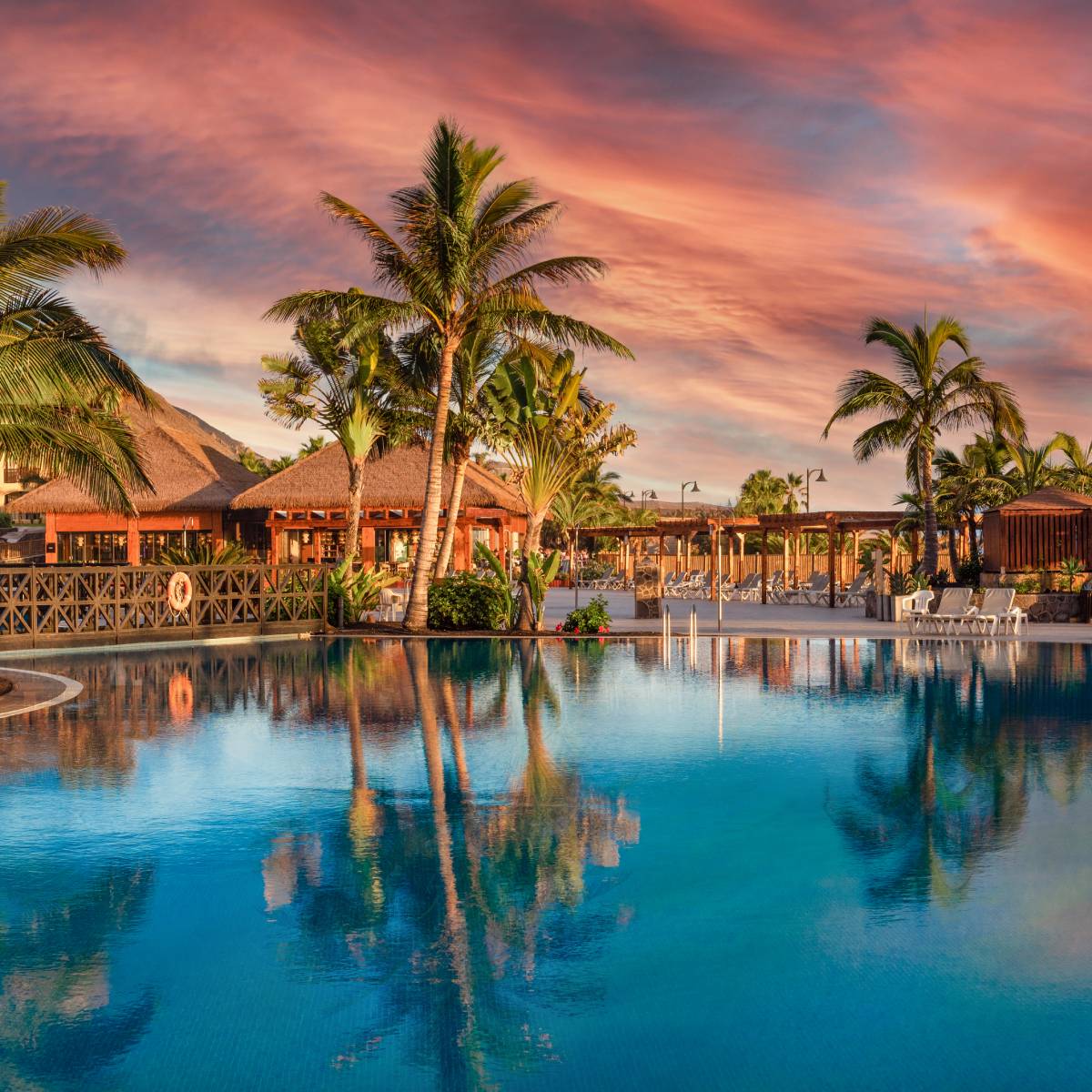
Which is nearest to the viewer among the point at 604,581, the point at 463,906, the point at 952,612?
the point at 463,906

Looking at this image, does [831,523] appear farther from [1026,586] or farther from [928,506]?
[1026,586]

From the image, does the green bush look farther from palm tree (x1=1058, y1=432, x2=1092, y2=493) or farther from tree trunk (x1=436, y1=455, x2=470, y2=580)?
palm tree (x1=1058, y1=432, x2=1092, y2=493)

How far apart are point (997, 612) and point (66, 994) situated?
1963cm

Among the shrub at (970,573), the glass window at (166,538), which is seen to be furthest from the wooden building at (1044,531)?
the glass window at (166,538)

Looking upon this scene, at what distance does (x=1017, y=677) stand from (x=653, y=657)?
16.3 feet

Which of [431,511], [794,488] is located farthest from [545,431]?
[794,488]

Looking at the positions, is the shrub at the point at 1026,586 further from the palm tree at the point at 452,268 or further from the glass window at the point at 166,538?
the glass window at the point at 166,538

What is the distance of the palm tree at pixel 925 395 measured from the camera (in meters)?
25.0

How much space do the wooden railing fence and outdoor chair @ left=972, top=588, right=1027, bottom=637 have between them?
40.7 feet

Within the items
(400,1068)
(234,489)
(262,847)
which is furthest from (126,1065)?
(234,489)

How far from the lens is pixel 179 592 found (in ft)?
62.1

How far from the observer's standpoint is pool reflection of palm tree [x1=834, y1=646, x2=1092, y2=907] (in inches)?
210

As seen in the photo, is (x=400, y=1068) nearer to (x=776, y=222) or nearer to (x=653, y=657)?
(x=653, y=657)

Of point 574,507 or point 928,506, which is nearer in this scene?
point 928,506
